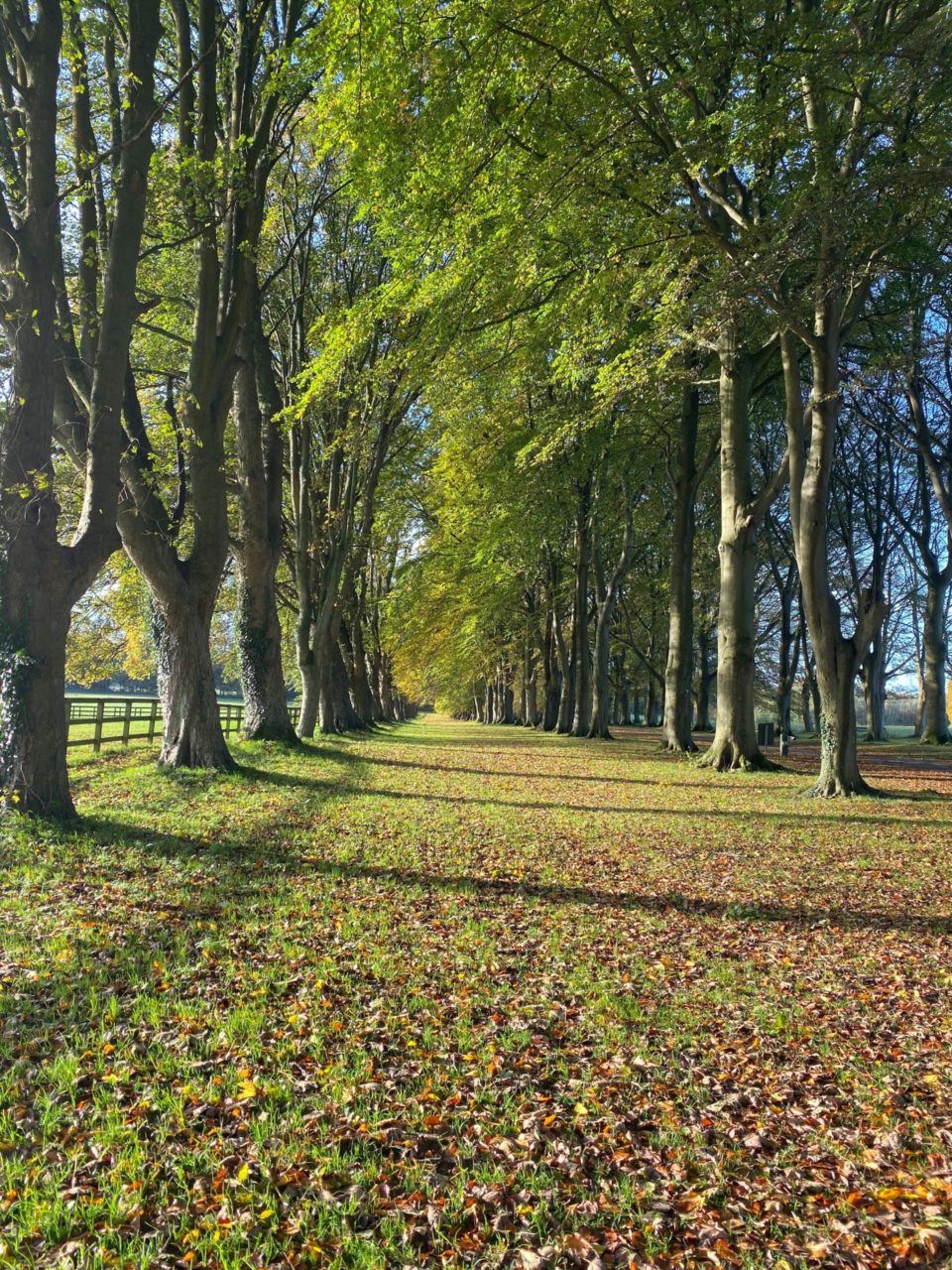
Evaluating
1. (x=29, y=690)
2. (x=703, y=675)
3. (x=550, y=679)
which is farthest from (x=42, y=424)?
(x=703, y=675)

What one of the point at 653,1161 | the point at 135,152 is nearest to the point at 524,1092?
the point at 653,1161

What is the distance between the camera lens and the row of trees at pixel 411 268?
7.61 metres

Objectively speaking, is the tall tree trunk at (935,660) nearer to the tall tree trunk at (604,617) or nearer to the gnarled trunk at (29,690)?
the tall tree trunk at (604,617)

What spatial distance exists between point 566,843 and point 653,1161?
550 centimetres

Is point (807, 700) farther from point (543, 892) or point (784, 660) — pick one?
point (543, 892)

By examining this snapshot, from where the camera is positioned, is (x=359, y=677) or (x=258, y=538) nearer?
(x=258, y=538)

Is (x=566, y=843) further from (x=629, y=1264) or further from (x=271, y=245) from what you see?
(x=271, y=245)

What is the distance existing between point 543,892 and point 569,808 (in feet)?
15.0

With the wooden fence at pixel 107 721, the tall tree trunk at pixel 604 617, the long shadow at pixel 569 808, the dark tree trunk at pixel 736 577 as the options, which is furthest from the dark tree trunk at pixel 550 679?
the long shadow at pixel 569 808

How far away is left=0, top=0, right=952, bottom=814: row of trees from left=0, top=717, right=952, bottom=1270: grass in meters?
3.71

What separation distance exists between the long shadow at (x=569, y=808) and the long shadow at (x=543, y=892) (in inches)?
151

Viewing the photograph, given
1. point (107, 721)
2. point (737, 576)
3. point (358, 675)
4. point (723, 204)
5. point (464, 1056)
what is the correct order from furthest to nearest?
point (358, 675) < point (107, 721) < point (737, 576) < point (723, 204) < point (464, 1056)

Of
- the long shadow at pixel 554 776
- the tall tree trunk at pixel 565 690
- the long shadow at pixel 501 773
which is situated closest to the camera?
the long shadow at pixel 554 776

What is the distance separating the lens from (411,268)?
434 inches
